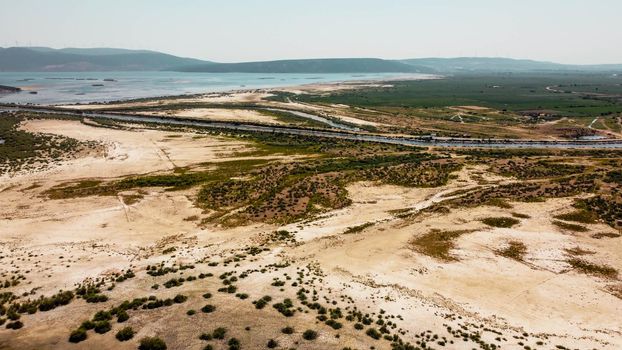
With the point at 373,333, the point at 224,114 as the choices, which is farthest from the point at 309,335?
the point at 224,114

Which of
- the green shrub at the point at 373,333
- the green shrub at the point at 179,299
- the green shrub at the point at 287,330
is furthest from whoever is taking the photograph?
the green shrub at the point at 179,299

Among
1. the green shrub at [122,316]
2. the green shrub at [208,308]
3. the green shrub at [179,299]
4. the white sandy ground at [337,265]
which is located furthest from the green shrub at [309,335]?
the green shrub at [122,316]

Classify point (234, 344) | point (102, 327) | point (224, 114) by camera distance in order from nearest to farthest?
point (234, 344) → point (102, 327) → point (224, 114)

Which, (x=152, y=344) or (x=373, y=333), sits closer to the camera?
(x=152, y=344)

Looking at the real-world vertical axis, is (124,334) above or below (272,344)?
above

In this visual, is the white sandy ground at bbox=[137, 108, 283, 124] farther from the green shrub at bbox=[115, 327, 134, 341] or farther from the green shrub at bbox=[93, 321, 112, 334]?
the green shrub at bbox=[115, 327, 134, 341]

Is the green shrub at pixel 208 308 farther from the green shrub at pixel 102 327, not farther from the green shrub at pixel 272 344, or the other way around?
the green shrub at pixel 102 327

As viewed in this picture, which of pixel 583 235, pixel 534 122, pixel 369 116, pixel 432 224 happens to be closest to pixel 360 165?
pixel 432 224

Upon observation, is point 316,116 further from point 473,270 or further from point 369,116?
point 473,270

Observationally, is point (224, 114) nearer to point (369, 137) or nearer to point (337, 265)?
point (369, 137)

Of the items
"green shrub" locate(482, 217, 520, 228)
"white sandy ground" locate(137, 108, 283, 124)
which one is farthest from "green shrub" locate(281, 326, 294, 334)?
"white sandy ground" locate(137, 108, 283, 124)
